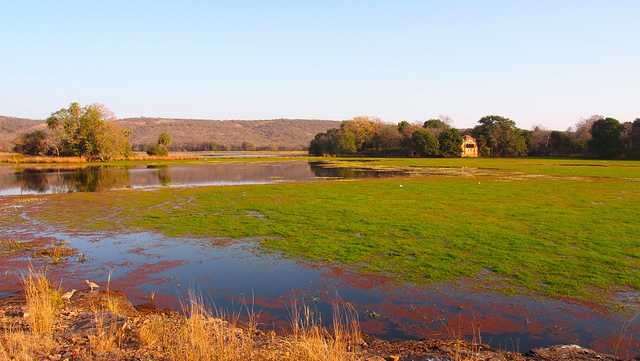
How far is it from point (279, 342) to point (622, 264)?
35.8 feet

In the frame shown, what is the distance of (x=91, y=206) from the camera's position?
27797 millimetres

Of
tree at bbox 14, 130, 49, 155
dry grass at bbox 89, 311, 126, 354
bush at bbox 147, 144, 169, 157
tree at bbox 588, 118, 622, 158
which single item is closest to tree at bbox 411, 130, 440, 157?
tree at bbox 588, 118, 622, 158

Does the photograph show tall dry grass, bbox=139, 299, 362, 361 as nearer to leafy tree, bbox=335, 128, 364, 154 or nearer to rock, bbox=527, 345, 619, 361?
rock, bbox=527, 345, 619, 361

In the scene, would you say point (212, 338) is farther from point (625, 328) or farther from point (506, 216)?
point (506, 216)

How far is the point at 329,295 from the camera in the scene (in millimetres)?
11336

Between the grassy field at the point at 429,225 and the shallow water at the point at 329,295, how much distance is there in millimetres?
1080

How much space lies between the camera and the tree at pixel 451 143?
115525 mm

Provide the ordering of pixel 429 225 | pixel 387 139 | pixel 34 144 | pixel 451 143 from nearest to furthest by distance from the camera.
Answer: pixel 429 225
pixel 34 144
pixel 451 143
pixel 387 139

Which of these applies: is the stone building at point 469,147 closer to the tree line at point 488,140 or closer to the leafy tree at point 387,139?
the tree line at point 488,140

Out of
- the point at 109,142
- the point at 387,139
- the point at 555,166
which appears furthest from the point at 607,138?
the point at 109,142

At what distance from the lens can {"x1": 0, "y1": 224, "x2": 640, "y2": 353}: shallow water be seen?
29.7 feet

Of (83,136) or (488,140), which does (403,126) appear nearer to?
(488,140)

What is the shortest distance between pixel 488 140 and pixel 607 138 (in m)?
28.1

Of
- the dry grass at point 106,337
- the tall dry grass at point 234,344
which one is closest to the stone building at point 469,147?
the tall dry grass at point 234,344
